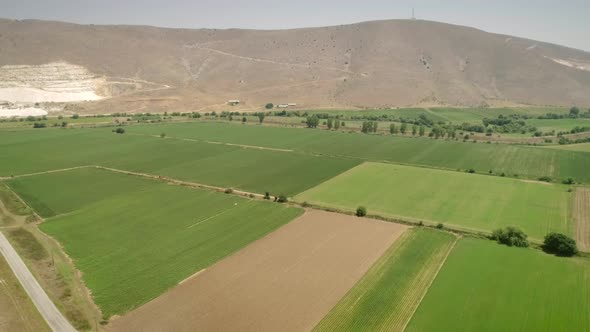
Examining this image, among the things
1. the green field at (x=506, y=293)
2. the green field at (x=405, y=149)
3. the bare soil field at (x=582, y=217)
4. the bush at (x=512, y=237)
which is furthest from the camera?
the green field at (x=405, y=149)

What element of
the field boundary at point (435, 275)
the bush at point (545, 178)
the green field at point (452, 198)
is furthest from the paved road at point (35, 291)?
the bush at point (545, 178)

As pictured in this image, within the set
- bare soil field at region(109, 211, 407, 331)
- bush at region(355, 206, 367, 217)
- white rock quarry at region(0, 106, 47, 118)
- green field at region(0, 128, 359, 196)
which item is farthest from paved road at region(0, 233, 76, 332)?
white rock quarry at region(0, 106, 47, 118)

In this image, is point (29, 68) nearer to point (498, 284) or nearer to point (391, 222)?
point (391, 222)

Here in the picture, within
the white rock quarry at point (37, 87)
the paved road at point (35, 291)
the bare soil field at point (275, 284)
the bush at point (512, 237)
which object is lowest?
the paved road at point (35, 291)

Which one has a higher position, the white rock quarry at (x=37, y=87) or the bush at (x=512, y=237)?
the white rock quarry at (x=37, y=87)

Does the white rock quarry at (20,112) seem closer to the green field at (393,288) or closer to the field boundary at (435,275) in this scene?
the green field at (393,288)

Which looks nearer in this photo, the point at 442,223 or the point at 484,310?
the point at 484,310

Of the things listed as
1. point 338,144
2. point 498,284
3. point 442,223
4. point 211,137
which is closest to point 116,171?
point 211,137
